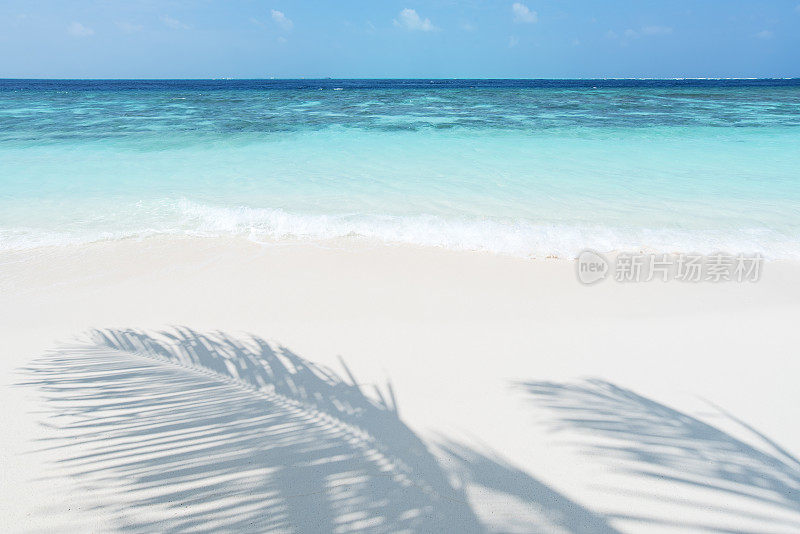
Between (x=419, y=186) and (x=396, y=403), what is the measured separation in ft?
21.3

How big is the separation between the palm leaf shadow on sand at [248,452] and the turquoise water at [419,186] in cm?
336

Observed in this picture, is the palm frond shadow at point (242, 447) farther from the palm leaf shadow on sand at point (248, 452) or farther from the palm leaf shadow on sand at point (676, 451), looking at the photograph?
the palm leaf shadow on sand at point (676, 451)

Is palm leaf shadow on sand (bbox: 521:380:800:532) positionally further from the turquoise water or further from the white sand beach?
the turquoise water

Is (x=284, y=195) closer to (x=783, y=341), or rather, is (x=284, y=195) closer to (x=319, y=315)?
(x=319, y=315)

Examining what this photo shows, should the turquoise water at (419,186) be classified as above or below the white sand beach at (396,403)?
above

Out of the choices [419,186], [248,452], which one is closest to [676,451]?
[248,452]

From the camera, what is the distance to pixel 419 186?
8.97m

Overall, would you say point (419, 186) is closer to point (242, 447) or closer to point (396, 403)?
point (396, 403)

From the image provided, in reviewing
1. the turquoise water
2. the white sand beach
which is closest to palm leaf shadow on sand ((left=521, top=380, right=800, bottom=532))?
the white sand beach

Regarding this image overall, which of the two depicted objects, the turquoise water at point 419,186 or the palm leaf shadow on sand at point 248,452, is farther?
the turquoise water at point 419,186

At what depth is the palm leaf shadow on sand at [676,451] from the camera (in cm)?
232

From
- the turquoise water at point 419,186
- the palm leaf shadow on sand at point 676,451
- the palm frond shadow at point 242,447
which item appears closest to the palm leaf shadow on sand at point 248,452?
the palm frond shadow at point 242,447

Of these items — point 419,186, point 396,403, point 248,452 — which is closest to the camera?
point 248,452

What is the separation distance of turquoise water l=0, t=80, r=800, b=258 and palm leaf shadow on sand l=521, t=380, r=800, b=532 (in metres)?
2.99
